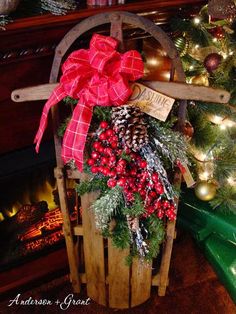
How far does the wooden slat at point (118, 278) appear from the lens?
4.29ft

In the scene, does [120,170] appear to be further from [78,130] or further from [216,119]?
[216,119]

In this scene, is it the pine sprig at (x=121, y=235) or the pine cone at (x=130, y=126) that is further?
the pine sprig at (x=121, y=235)

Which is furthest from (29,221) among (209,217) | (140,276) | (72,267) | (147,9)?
(147,9)

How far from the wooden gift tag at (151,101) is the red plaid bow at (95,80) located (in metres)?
0.04

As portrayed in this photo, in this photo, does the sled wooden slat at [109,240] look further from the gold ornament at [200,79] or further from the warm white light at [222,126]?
the warm white light at [222,126]

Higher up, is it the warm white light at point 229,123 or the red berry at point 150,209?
the warm white light at point 229,123

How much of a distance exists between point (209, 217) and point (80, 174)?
0.66 meters

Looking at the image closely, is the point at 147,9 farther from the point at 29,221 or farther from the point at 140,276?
the point at 29,221

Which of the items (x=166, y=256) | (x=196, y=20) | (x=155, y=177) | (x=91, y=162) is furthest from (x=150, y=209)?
(x=196, y=20)

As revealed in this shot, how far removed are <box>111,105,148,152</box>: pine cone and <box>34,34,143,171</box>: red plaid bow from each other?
3 centimetres

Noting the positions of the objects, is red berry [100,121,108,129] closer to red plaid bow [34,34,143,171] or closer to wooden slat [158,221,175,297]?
red plaid bow [34,34,143,171]

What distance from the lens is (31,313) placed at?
157 cm

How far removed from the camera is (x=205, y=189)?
1472mm

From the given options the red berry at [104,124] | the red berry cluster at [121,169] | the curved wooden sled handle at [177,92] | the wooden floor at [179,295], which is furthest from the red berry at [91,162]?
the wooden floor at [179,295]
